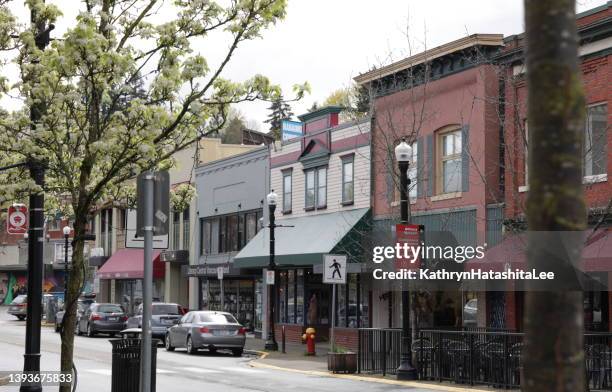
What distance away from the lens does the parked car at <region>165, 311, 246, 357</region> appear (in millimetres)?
28359

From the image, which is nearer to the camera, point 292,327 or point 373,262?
point 373,262

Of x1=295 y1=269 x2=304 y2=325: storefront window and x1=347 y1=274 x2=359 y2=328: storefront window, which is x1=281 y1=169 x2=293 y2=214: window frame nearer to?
x1=295 y1=269 x2=304 y2=325: storefront window

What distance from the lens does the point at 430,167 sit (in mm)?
26656

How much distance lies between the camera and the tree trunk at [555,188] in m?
4.10

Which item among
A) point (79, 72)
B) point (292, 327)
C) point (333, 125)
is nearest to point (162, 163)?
point (79, 72)

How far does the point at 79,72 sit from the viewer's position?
35.7 feet

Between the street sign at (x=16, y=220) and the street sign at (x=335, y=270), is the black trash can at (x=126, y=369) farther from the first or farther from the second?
the street sign at (x=335, y=270)

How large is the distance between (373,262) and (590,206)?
8.24 metres

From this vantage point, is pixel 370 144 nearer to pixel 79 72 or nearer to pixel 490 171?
pixel 490 171

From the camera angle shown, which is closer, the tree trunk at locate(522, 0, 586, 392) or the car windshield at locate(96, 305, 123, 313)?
the tree trunk at locate(522, 0, 586, 392)

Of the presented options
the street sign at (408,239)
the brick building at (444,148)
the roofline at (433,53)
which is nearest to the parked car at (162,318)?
the brick building at (444,148)

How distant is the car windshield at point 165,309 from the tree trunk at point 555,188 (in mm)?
30592

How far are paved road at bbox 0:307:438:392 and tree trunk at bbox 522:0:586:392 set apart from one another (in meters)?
14.1

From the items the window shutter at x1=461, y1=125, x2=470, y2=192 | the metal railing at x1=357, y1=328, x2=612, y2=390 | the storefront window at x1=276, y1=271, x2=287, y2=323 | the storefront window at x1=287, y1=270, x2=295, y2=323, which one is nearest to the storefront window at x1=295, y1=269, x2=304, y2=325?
the storefront window at x1=287, y1=270, x2=295, y2=323
